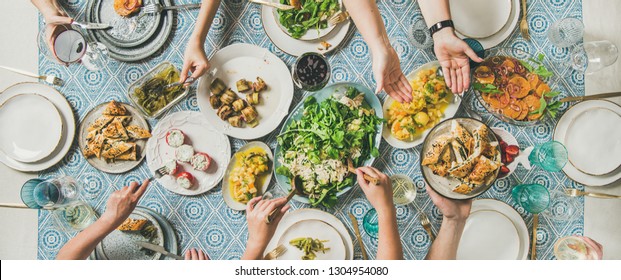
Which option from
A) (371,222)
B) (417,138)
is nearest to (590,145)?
(417,138)

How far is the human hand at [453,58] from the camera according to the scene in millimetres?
1956

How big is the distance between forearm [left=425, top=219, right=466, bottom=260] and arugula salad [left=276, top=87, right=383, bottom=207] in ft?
1.78

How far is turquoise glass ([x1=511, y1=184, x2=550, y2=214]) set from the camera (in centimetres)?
196

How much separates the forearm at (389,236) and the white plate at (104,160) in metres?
1.30

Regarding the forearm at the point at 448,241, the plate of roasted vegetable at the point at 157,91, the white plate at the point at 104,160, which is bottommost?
the forearm at the point at 448,241

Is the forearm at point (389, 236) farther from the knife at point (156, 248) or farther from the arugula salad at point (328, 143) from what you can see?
the knife at point (156, 248)

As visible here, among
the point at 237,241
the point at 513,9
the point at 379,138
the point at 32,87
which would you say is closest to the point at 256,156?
the point at 237,241

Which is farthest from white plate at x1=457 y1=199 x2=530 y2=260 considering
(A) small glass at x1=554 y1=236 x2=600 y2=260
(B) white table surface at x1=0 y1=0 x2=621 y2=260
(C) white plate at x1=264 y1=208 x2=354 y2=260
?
(C) white plate at x1=264 y1=208 x2=354 y2=260

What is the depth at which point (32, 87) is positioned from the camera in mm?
2098

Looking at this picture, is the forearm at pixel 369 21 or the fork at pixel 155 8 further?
the fork at pixel 155 8

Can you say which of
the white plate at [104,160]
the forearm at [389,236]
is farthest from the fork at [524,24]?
the white plate at [104,160]

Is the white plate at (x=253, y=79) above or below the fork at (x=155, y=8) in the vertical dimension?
below

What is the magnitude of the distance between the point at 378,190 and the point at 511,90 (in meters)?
0.87

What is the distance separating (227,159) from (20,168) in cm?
112
